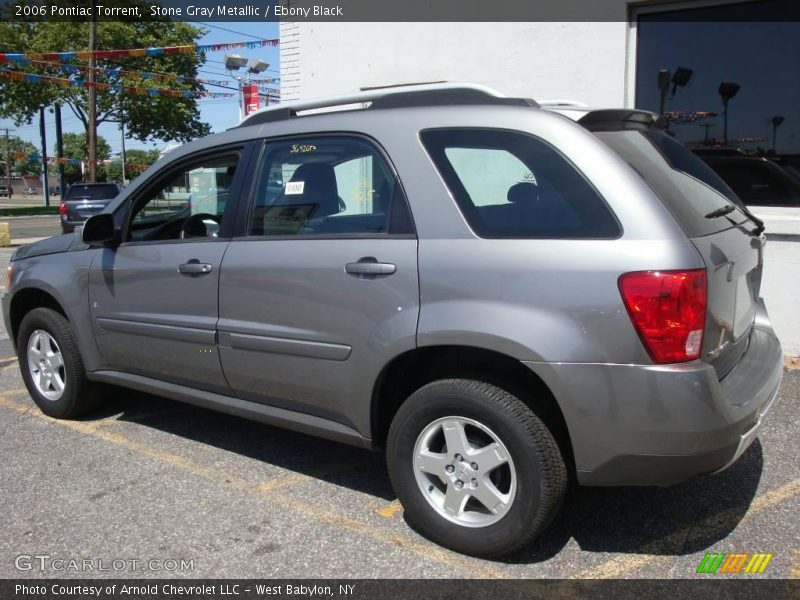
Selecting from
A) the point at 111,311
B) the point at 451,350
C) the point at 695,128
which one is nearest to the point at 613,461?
the point at 451,350

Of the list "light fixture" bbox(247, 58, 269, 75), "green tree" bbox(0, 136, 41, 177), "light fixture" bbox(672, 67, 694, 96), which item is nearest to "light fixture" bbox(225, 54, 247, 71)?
"light fixture" bbox(247, 58, 269, 75)

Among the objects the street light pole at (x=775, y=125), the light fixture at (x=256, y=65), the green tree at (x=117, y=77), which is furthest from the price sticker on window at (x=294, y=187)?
the green tree at (x=117, y=77)

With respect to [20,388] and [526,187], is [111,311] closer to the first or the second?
[20,388]

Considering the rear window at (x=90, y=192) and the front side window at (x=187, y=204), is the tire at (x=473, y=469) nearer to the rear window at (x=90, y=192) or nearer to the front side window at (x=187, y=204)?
the front side window at (x=187, y=204)

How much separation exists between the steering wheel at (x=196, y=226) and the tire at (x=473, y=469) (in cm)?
165

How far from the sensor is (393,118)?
3.14 meters

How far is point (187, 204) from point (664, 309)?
279 centimetres

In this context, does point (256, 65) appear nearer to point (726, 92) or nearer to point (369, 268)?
point (726, 92)

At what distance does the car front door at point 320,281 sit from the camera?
9.77 feet

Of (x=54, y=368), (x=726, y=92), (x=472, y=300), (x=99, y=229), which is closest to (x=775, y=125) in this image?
(x=726, y=92)

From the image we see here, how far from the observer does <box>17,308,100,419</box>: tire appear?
4.43 meters

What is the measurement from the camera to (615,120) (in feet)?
9.78

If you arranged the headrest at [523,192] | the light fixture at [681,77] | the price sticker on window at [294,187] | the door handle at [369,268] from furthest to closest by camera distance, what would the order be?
1. the light fixture at [681,77]
2. the price sticker on window at [294,187]
3. the door handle at [369,268]
4. the headrest at [523,192]

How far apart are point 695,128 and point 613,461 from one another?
A: 5.23 meters
